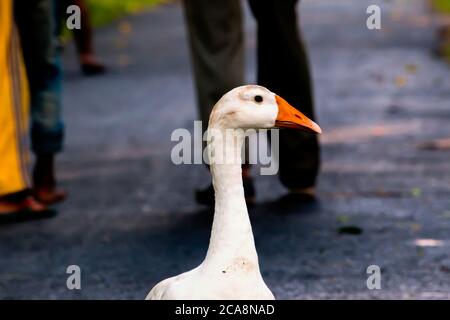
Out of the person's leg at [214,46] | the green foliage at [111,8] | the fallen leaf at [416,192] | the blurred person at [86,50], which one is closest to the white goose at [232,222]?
the person's leg at [214,46]

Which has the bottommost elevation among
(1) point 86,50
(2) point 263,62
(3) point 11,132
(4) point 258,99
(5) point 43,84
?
(1) point 86,50

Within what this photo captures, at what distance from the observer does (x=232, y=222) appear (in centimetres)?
352

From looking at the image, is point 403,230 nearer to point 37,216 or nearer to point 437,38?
point 37,216

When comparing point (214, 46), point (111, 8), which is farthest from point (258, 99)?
point (111, 8)

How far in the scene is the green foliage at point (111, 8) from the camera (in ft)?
62.4

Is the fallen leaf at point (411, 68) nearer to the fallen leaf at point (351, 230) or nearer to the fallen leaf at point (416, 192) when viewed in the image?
the fallen leaf at point (416, 192)

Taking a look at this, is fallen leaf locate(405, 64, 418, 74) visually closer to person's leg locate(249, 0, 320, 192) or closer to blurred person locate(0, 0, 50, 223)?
person's leg locate(249, 0, 320, 192)

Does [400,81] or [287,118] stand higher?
[287,118]

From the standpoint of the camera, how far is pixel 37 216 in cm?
→ 652

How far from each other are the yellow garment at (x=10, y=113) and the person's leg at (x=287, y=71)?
1.27 metres

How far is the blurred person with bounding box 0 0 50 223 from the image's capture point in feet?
20.9

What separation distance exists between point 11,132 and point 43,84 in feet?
1.52

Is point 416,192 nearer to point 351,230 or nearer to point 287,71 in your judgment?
point 351,230

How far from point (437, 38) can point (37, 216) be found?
924 cm
